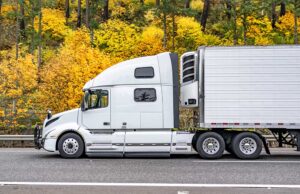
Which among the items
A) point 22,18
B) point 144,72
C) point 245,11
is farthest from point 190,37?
point 144,72

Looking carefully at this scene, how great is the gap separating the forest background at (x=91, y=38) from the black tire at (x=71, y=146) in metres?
3.63

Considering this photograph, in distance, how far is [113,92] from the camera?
1468 centimetres

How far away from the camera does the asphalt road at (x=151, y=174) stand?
9.12 m

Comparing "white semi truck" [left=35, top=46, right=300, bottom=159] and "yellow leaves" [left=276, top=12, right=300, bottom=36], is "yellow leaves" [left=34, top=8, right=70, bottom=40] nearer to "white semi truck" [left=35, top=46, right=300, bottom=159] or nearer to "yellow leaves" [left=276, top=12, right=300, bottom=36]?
"yellow leaves" [left=276, top=12, right=300, bottom=36]

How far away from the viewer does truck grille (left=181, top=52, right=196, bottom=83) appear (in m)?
15.0

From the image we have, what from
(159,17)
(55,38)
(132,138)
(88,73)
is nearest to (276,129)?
(132,138)

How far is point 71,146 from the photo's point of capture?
1450cm

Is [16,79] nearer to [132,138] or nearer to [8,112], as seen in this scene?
[8,112]

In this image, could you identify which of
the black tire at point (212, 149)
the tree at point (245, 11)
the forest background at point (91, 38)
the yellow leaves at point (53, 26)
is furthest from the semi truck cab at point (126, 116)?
the yellow leaves at point (53, 26)

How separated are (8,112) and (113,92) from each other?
15.9m

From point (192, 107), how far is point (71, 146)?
421 cm

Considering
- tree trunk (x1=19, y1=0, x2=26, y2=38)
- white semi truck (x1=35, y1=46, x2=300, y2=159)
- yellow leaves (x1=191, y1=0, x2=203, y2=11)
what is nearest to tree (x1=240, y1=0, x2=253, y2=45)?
yellow leaves (x1=191, y1=0, x2=203, y2=11)

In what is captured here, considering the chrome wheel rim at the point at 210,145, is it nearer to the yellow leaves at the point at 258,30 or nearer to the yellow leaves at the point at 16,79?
the yellow leaves at the point at 16,79

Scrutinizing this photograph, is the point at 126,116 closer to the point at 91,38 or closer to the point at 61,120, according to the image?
the point at 61,120
